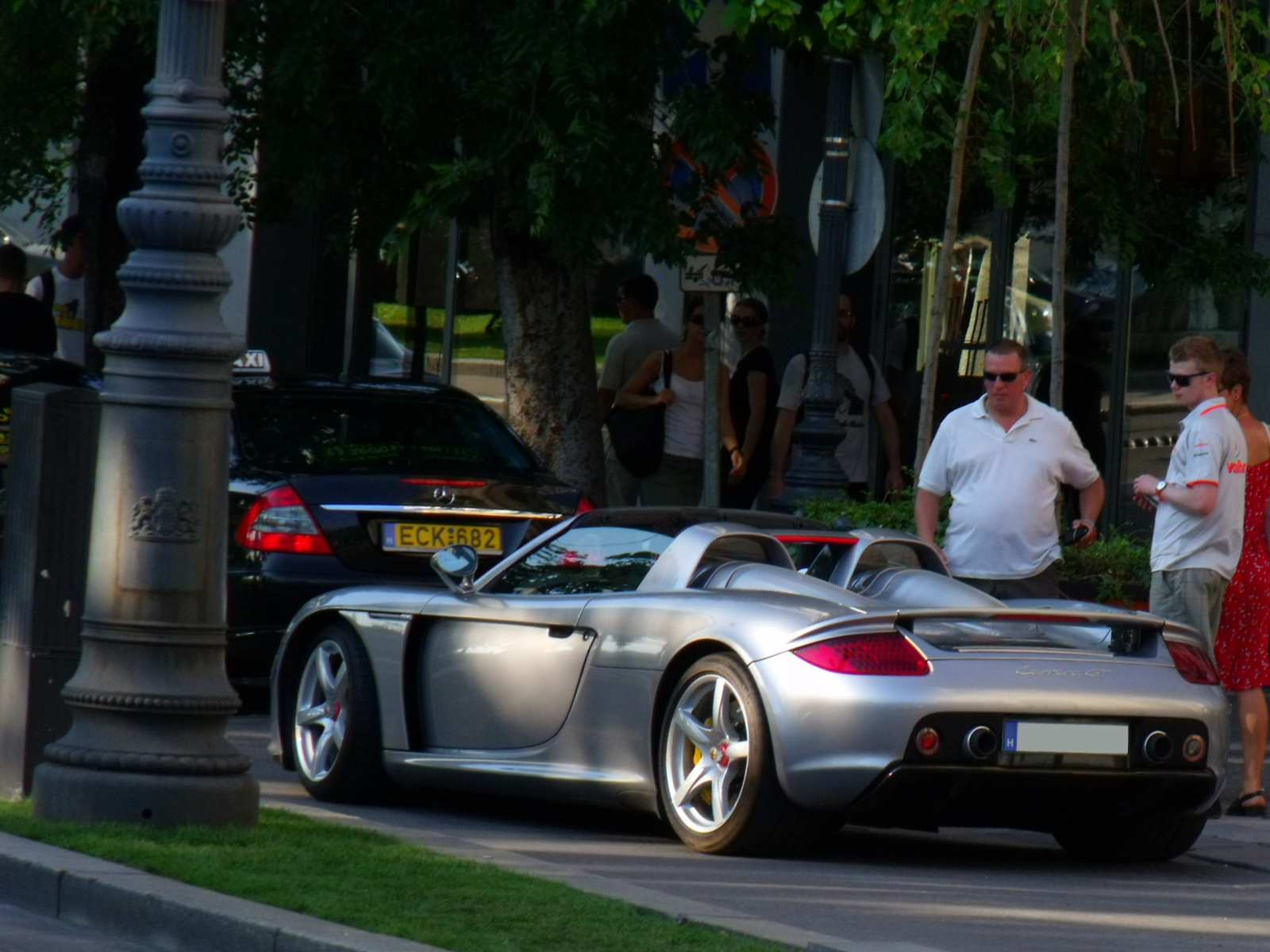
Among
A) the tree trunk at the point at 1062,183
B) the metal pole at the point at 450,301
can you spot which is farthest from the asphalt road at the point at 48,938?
the metal pole at the point at 450,301

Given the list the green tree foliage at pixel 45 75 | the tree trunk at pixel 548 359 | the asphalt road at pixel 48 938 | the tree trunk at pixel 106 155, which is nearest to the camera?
the asphalt road at pixel 48 938

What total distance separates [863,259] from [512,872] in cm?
619

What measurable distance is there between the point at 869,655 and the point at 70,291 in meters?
11.8

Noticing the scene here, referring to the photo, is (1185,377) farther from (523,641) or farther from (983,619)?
(523,641)

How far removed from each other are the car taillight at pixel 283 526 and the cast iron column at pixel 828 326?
3093 millimetres

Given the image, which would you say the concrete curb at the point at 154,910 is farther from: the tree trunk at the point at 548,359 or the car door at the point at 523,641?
the tree trunk at the point at 548,359

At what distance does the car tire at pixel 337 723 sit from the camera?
8.62 metres

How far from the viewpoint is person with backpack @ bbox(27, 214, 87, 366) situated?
17.5 metres

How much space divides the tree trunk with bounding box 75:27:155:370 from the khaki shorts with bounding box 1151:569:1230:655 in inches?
378

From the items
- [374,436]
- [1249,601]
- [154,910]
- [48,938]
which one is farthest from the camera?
[374,436]

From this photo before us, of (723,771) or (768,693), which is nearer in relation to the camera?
(768,693)

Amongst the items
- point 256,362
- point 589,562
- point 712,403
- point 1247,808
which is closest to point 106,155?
point 256,362

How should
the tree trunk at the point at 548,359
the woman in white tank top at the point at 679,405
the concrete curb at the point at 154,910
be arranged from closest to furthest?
the concrete curb at the point at 154,910 < the tree trunk at the point at 548,359 < the woman in white tank top at the point at 679,405

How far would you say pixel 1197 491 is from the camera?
9102mm
